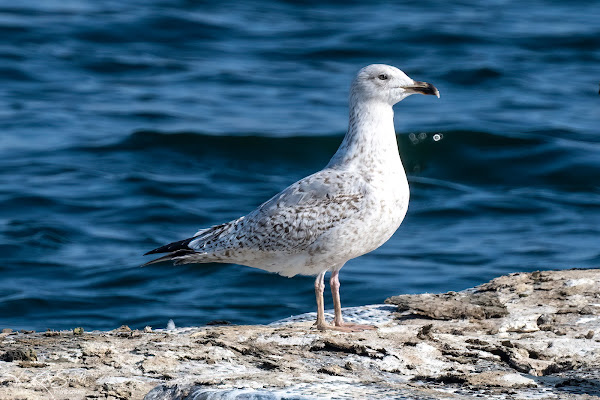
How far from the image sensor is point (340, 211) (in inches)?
260

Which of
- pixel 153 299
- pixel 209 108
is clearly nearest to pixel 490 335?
pixel 153 299

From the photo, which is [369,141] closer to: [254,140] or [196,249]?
[196,249]

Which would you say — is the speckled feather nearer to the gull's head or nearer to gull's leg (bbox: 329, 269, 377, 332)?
the gull's head

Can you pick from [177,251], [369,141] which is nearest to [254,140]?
[177,251]

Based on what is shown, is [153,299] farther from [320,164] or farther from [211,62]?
[211,62]

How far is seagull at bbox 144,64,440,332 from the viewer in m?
6.60

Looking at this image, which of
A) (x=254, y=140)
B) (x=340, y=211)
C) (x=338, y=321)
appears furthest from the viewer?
(x=254, y=140)

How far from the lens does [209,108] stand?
738 inches

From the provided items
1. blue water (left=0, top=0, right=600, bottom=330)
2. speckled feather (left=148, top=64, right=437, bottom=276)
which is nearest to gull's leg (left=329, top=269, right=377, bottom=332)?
speckled feather (left=148, top=64, right=437, bottom=276)

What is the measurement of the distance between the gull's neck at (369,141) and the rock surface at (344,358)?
1001mm

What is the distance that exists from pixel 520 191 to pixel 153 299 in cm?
632

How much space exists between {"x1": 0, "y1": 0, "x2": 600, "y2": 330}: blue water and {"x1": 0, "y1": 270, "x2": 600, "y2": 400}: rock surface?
10.6ft

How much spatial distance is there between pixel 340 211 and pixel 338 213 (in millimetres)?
19

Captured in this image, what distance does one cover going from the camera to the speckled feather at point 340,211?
660 centimetres
